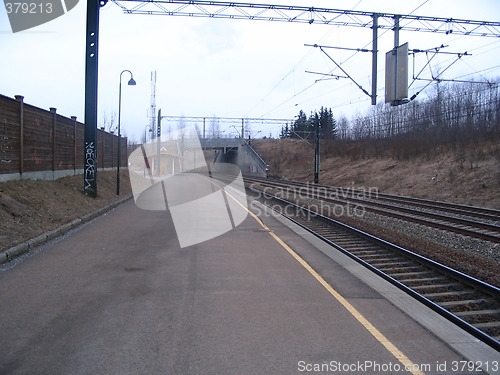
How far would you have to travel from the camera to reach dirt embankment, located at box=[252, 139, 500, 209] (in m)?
24.7

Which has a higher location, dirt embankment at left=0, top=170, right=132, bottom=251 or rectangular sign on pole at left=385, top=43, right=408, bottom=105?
rectangular sign on pole at left=385, top=43, right=408, bottom=105

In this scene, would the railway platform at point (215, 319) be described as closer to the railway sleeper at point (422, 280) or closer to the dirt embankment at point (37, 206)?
the railway sleeper at point (422, 280)

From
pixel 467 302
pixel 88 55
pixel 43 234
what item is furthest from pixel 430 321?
pixel 88 55

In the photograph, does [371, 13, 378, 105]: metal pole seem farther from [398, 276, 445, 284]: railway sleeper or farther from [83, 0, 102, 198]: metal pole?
[83, 0, 102, 198]: metal pole

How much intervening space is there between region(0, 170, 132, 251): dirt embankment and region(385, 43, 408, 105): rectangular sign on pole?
12219 mm

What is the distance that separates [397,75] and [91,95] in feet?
42.2

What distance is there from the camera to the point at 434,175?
1223 inches

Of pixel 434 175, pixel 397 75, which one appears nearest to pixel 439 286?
pixel 397 75

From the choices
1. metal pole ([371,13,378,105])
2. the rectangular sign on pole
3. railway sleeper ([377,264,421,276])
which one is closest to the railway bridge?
metal pole ([371,13,378,105])

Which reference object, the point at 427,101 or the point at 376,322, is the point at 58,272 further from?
the point at 427,101

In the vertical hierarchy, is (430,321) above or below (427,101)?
below

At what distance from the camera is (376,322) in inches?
207

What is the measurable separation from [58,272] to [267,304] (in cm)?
391

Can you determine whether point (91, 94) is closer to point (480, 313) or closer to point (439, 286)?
point (439, 286)
